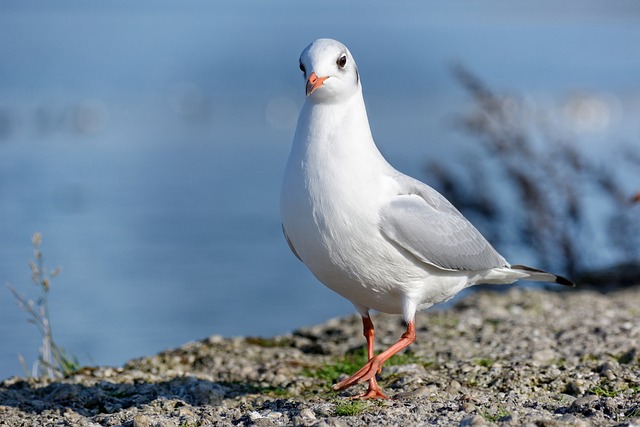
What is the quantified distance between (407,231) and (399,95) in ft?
100

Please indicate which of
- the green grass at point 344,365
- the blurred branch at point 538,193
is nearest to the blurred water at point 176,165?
the blurred branch at point 538,193

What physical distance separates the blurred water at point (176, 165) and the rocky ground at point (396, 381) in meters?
2.89

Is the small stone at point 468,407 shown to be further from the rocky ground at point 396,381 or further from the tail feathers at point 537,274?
the tail feathers at point 537,274

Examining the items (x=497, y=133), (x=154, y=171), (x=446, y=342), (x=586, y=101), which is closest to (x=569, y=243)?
(x=497, y=133)

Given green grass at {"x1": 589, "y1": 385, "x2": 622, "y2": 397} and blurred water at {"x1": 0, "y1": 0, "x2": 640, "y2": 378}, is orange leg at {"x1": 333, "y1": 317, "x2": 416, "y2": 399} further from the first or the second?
blurred water at {"x1": 0, "y1": 0, "x2": 640, "y2": 378}

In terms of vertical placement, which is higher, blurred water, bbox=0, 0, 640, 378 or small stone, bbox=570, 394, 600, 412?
blurred water, bbox=0, 0, 640, 378

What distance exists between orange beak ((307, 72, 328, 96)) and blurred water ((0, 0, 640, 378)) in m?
4.75

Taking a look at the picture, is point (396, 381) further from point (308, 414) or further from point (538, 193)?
point (538, 193)

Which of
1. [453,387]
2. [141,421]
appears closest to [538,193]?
[453,387]

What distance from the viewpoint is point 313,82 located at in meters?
4.30

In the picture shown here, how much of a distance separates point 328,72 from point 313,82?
10 cm

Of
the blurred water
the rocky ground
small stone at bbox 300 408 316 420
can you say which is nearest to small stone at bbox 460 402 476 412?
the rocky ground

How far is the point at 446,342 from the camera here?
19.8ft

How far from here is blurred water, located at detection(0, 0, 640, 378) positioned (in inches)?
414
